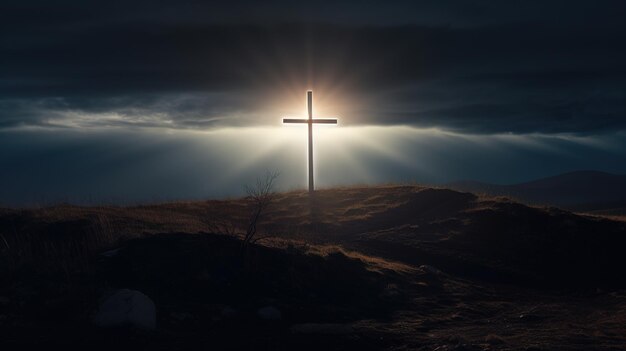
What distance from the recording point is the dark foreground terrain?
11305 millimetres

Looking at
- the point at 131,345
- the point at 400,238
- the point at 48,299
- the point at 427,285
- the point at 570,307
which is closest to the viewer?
the point at 131,345

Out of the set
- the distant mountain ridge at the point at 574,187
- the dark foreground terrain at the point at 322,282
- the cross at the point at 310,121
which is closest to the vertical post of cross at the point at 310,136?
the cross at the point at 310,121

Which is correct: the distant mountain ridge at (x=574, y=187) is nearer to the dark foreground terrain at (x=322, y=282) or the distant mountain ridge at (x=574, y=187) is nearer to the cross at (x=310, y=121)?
the cross at (x=310, y=121)

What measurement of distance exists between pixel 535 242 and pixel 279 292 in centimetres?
1031

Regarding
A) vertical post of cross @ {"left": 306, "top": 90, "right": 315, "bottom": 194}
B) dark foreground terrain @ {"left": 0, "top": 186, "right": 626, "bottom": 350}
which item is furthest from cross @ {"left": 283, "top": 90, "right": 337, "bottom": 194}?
dark foreground terrain @ {"left": 0, "top": 186, "right": 626, "bottom": 350}

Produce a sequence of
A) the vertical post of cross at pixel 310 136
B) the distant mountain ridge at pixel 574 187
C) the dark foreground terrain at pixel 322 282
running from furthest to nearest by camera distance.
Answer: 1. the distant mountain ridge at pixel 574 187
2. the vertical post of cross at pixel 310 136
3. the dark foreground terrain at pixel 322 282

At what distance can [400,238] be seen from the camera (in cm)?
2197

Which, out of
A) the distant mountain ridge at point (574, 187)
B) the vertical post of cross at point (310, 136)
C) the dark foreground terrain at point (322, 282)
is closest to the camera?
the dark foreground terrain at point (322, 282)

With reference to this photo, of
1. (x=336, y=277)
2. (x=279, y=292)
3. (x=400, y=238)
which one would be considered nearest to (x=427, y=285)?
(x=336, y=277)

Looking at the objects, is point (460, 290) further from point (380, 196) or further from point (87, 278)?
point (380, 196)

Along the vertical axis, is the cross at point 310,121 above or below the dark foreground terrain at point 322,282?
above

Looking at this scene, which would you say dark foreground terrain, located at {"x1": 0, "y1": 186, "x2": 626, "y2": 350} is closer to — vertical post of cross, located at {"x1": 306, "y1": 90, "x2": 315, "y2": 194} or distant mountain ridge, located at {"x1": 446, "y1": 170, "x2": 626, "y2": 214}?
vertical post of cross, located at {"x1": 306, "y1": 90, "x2": 315, "y2": 194}

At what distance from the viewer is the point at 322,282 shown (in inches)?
590

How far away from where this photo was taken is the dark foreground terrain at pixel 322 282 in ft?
37.1
